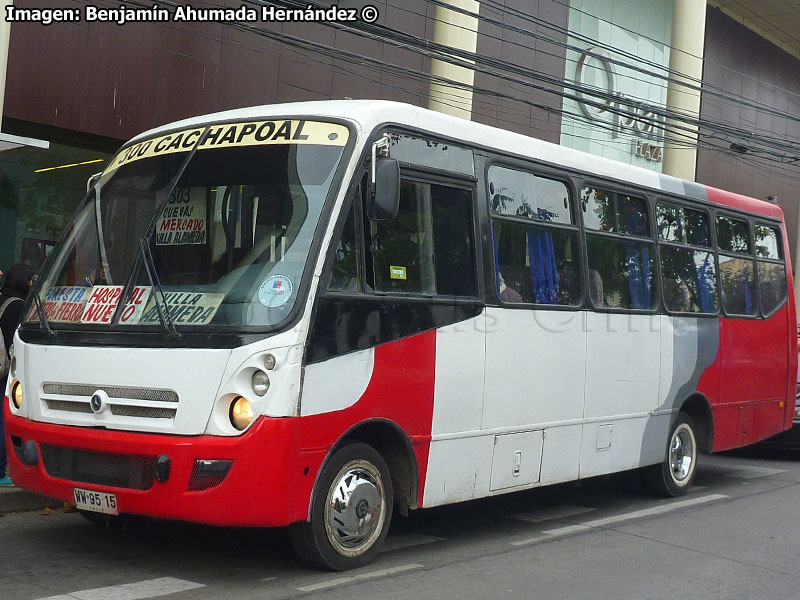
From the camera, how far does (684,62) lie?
842 inches

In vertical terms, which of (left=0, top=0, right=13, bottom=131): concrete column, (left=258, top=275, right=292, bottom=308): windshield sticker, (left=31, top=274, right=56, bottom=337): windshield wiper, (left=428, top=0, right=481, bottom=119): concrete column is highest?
(left=428, top=0, right=481, bottom=119): concrete column

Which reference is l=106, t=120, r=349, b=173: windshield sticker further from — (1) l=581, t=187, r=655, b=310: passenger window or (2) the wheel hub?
(1) l=581, t=187, r=655, b=310: passenger window

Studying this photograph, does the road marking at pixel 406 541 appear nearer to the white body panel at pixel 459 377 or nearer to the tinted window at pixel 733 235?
the white body panel at pixel 459 377

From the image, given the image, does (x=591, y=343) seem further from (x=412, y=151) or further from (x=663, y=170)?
(x=663, y=170)

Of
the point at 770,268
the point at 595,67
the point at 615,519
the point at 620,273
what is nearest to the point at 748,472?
the point at 770,268

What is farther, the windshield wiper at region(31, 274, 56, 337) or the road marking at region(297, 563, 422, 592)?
the windshield wiper at region(31, 274, 56, 337)

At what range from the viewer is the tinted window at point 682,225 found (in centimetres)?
939

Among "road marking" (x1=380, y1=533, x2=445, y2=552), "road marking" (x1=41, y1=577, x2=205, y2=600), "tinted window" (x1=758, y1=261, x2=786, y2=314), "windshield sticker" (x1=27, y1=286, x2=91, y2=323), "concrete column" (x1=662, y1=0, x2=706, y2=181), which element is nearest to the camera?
"road marking" (x1=41, y1=577, x2=205, y2=600)

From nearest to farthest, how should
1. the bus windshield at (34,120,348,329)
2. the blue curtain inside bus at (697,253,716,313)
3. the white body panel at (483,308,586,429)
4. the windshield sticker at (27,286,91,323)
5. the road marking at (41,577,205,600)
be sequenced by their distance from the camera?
the road marking at (41,577,205,600) → the bus windshield at (34,120,348,329) → the windshield sticker at (27,286,91,323) → the white body panel at (483,308,586,429) → the blue curtain inside bus at (697,253,716,313)

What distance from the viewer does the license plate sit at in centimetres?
565

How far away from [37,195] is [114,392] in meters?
8.08

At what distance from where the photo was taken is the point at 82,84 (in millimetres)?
12008

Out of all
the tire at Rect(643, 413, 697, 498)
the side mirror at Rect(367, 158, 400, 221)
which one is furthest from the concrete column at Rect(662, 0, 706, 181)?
the side mirror at Rect(367, 158, 400, 221)

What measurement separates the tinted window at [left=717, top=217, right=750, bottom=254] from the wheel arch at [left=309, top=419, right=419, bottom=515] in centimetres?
520
